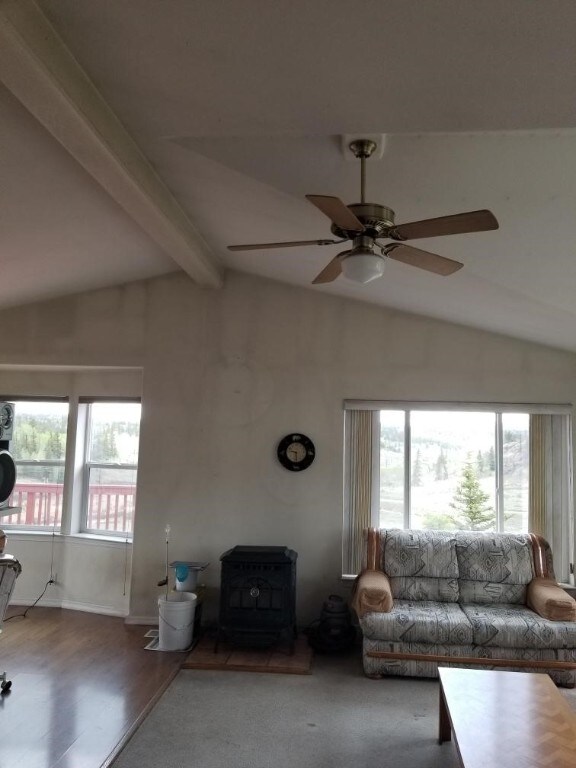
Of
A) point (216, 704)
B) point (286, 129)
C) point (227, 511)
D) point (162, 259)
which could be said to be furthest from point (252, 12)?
point (227, 511)

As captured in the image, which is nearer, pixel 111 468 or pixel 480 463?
pixel 480 463

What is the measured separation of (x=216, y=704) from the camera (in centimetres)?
339

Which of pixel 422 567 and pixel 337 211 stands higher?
pixel 337 211

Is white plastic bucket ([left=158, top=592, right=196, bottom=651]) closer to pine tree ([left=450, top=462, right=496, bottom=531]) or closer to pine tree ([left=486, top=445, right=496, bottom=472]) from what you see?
pine tree ([left=450, top=462, right=496, bottom=531])

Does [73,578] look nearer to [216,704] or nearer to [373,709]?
[216,704]

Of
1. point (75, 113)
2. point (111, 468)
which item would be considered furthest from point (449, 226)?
point (111, 468)

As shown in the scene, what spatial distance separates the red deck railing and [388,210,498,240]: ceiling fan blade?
3.95 meters

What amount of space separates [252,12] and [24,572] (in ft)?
17.1

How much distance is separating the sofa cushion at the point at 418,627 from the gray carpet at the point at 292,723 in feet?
0.98

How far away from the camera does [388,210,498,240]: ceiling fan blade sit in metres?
1.96

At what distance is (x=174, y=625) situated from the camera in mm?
4207

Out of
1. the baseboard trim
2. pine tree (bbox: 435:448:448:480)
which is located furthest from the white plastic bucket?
pine tree (bbox: 435:448:448:480)

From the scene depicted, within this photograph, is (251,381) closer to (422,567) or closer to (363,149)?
(422,567)

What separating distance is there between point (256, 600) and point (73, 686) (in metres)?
1.35
